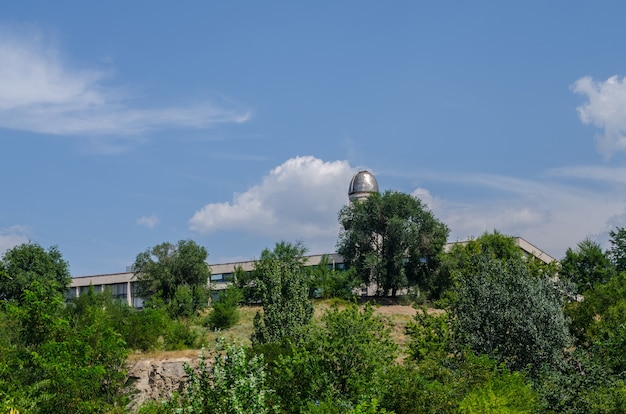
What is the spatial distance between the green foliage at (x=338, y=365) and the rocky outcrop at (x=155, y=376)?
16.9 metres

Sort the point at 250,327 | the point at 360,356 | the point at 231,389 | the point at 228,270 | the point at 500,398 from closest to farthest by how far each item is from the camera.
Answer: the point at 231,389 → the point at 500,398 → the point at 360,356 → the point at 250,327 → the point at 228,270

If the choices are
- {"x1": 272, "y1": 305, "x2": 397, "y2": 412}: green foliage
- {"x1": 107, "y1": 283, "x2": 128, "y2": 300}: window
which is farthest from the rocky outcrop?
{"x1": 107, "y1": 283, "x2": 128, "y2": 300}: window

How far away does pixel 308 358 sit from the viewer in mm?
18625

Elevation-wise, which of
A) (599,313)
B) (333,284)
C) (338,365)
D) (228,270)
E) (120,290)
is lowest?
(338,365)

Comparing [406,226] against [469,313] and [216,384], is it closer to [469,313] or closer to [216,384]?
[469,313]

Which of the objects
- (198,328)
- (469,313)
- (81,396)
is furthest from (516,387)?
(198,328)

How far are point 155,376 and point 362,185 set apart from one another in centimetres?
4690

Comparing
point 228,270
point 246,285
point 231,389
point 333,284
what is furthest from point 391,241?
point 231,389

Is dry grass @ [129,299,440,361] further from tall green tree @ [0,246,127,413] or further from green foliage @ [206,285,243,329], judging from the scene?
tall green tree @ [0,246,127,413]

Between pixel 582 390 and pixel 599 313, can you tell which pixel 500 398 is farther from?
pixel 599 313

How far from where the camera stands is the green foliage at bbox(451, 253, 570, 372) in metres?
25.3

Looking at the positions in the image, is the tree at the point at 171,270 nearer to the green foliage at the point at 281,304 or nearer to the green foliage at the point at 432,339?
the green foliage at the point at 281,304

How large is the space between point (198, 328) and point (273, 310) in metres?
20.2

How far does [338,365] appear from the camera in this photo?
1911 centimetres
